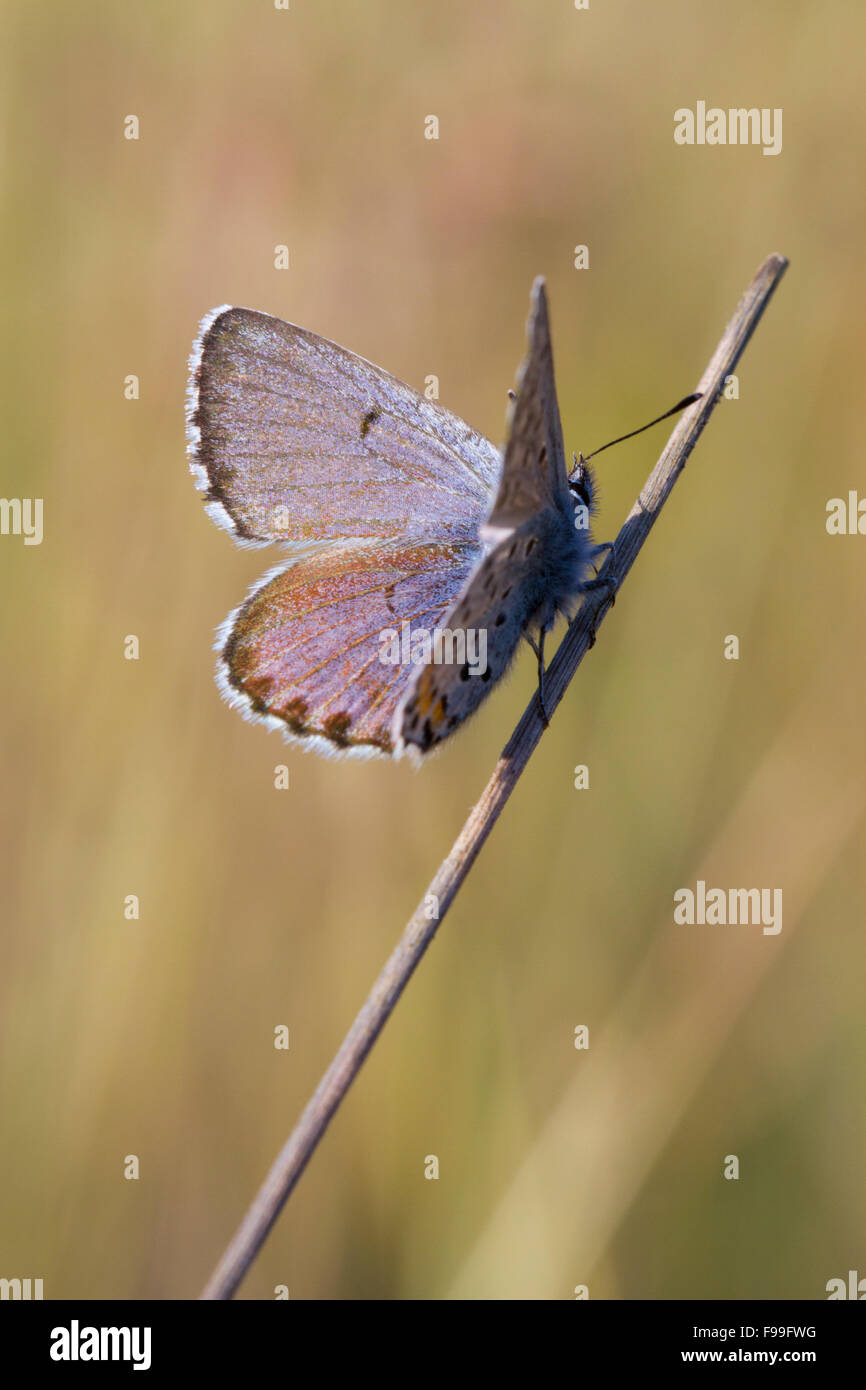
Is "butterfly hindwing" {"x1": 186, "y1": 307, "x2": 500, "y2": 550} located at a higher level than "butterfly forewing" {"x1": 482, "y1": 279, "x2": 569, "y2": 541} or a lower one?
higher

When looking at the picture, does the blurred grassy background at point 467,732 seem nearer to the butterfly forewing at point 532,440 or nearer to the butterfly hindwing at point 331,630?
the butterfly hindwing at point 331,630

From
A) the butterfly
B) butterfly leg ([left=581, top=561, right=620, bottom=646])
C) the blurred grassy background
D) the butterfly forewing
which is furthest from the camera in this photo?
the blurred grassy background

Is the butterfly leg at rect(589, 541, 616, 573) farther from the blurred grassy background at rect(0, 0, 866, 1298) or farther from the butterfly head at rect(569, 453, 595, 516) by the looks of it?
the blurred grassy background at rect(0, 0, 866, 1298)

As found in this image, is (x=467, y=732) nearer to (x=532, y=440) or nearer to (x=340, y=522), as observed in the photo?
(x=340, y=522)

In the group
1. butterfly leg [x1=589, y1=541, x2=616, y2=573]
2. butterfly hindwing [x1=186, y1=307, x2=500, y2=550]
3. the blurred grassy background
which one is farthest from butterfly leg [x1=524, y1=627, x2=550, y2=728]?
the blurred grassy background

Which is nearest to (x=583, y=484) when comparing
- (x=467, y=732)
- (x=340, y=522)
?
(x=340, y=522)

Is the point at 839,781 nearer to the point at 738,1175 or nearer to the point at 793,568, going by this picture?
the point at 793,568
